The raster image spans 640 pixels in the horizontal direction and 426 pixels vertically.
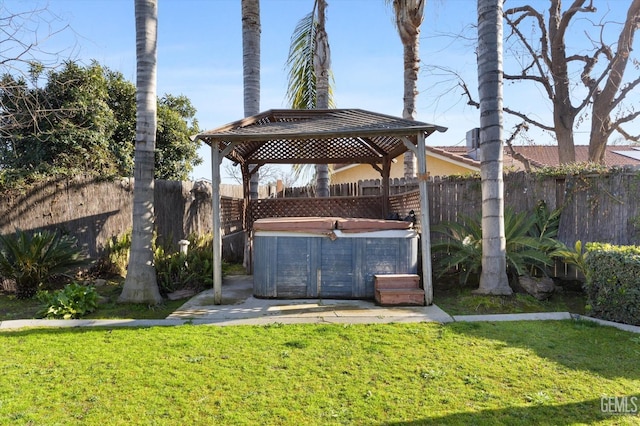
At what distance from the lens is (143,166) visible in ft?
18.0

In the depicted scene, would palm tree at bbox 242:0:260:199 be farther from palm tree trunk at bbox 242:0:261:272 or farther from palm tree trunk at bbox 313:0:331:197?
palm tree trunk at bbox 313:0:331:197

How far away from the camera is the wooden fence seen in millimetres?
6008

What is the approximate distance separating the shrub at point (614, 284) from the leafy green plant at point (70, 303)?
6.06m

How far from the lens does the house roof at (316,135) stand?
218 inches

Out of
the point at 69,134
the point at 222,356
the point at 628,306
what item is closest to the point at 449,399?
the point at 222,356

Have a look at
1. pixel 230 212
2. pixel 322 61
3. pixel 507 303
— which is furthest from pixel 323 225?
pixel 322 61

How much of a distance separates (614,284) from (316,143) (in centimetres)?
527

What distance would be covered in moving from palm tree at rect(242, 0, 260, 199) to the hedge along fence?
7.29 feet

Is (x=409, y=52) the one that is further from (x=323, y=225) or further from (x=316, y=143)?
(x=323, y=225)

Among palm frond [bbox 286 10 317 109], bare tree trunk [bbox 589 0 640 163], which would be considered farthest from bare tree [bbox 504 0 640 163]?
palm frond [bbox 286 10 317 109]

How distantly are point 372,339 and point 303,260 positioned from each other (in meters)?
1.91

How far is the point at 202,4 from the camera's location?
9195 millimetres

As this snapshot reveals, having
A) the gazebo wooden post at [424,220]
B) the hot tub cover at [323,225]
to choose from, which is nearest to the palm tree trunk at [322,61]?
the hot tub cover at [323,225]

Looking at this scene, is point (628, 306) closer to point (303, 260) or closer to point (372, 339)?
point (372, 339)
